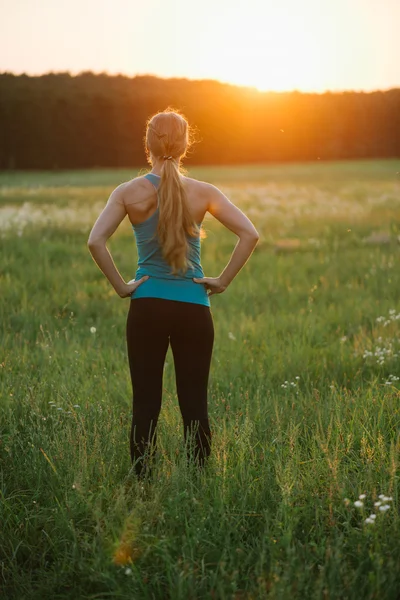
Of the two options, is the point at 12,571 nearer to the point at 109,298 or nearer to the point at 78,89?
the point at 109,298

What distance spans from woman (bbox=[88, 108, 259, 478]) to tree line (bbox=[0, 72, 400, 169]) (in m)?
65.7

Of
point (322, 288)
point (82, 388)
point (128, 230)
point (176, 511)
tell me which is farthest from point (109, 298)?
point (128, 230)

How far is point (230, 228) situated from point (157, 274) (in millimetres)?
527

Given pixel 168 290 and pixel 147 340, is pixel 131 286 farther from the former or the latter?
pixel 147 340

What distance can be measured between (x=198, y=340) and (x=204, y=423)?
577 millimetres

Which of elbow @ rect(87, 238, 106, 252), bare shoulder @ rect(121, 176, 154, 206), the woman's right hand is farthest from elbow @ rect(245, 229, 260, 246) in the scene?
elbow @ rect(87, 238, 106, 252)

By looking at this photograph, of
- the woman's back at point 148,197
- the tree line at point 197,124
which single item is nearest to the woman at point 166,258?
the woman's back at point 148,197

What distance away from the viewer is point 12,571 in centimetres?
353

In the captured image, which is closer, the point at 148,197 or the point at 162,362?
the point at 148,197

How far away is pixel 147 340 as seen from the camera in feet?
13.0

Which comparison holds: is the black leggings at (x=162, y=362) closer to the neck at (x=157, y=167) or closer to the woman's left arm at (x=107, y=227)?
the woman's left arm at (x=107, y=227)

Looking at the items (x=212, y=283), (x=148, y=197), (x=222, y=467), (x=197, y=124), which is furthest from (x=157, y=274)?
(x=197, y=124)

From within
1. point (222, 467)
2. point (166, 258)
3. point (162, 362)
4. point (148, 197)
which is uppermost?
point (148, 197)

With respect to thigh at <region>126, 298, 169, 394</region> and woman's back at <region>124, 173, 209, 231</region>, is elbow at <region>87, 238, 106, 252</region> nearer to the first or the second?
woman's back at <region>124, 173, 209, 231</region>
